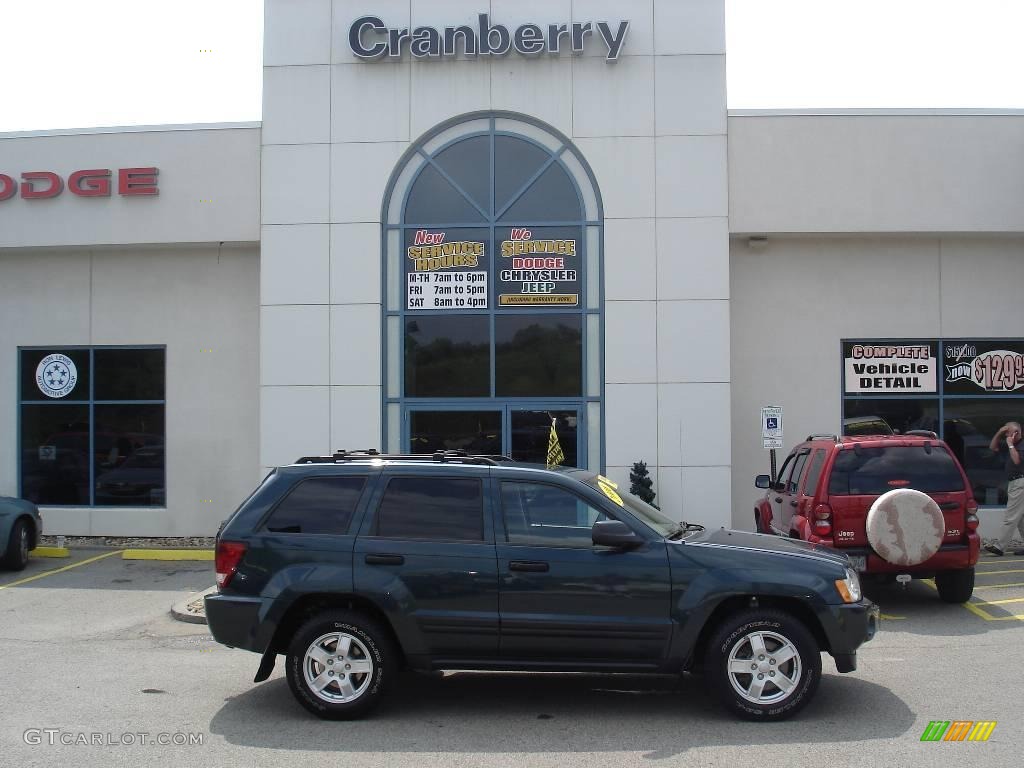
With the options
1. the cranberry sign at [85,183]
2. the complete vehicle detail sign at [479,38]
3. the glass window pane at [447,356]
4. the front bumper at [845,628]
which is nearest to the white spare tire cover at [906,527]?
the front bumper at [845,628]

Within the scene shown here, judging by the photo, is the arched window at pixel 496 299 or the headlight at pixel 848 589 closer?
the headlight at pixel 848 589

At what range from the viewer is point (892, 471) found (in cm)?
1027

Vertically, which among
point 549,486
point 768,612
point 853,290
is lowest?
point 768,612

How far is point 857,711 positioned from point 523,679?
2.58 metres

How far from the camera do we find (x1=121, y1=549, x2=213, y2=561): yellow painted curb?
594 inches

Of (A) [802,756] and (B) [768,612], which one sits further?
(B) [768,612]

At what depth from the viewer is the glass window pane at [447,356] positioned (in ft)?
50.0

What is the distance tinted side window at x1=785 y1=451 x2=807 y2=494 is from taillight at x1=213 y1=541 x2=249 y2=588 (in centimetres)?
672

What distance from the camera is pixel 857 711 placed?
22.6ft

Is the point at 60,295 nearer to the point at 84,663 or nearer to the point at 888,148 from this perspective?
the point at 84,663

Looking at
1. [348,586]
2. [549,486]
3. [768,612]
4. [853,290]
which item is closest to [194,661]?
[348,586]

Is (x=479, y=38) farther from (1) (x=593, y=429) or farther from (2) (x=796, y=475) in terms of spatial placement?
(2) (x=796, y=475)

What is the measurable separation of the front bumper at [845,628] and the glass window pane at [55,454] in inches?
545

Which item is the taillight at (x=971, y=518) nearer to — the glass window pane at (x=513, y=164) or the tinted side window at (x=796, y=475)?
the tinted side window at (x=796, y=475)
